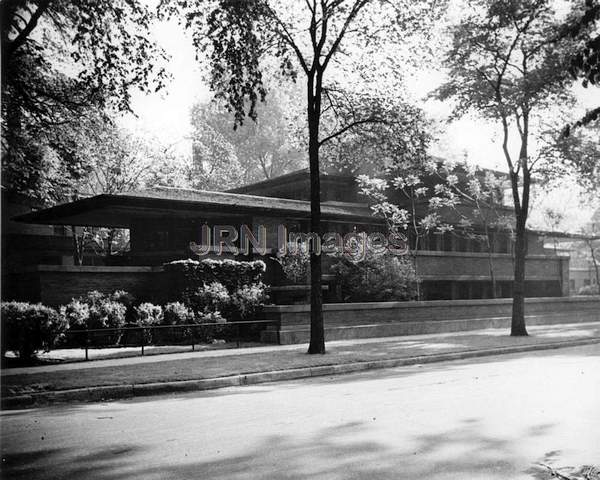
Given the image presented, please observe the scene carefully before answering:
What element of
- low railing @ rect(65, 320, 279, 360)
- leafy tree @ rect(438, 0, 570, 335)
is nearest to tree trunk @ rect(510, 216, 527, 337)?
leafy tree @ rect(438, 0, 570, 335)

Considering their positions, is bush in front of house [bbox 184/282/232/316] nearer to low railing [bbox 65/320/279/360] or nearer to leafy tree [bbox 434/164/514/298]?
low railing [bbox 65/320/279/360]

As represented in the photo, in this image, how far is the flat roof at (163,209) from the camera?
69.9ft

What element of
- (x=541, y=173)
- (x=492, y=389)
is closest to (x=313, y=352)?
(x=492, y=389)

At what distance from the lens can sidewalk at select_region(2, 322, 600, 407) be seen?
35.6ft

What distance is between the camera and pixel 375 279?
977 inches

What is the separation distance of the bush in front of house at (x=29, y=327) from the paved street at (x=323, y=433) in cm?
498

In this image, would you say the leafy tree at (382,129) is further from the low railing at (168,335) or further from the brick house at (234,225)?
the brick house at (234,225)

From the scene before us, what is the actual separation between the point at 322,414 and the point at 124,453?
110 inches

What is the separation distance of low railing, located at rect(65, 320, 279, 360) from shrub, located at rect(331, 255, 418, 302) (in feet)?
19.1

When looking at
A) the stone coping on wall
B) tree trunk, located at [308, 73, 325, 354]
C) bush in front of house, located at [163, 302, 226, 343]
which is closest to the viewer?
tree trunk, located at [308, 73, 325, 354]

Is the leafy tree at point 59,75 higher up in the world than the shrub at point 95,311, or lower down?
higher up

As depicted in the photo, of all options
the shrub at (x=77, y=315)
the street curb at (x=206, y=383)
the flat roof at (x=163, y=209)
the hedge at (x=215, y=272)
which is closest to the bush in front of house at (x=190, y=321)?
the hedge at (x=215, y=272)

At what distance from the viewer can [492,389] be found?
10.3 metres

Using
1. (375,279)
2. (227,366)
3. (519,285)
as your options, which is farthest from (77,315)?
(519,285)
